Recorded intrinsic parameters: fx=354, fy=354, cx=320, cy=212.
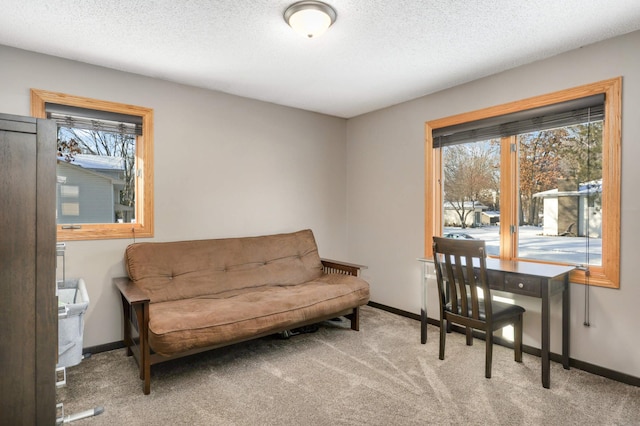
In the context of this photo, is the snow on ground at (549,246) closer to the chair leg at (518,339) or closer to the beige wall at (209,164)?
the chair leg at (518,339)

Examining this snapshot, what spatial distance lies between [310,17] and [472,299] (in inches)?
86.9

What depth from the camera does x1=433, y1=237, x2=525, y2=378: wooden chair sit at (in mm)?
2488

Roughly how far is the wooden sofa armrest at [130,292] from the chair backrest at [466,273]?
217 cm

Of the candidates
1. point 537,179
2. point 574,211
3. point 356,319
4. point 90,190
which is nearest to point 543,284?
point 574,211

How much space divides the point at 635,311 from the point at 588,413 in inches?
32.6

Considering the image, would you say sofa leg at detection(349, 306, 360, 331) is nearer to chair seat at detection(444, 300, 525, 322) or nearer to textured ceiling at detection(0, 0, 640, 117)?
chair seat at detection(444, 300, 525, 322)

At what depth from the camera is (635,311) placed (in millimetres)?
2391

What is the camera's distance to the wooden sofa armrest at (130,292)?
229 cm

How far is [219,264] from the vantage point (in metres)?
3.29

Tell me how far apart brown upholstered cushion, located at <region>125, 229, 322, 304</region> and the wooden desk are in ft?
5.92

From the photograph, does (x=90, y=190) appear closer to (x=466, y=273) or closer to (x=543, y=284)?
(x=466, y=273)

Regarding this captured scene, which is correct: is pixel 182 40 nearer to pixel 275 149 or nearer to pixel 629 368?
pixel 275 149

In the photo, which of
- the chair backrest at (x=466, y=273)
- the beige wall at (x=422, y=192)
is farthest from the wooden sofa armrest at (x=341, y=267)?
the chair backrest at (x=466, y=273)

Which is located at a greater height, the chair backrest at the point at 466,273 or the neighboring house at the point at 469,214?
the neighboring house at the point at 469,214
